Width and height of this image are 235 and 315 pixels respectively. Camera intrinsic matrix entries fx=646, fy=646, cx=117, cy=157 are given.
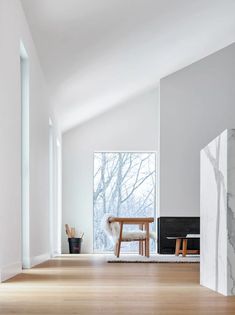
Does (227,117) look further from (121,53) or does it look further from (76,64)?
(76,64)

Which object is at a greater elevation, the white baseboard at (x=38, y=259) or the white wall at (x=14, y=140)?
the white wall at (x=14, y=140)

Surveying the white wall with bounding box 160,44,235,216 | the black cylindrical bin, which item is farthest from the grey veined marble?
the black cylindrical bin

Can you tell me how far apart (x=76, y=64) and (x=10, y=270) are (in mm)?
3508

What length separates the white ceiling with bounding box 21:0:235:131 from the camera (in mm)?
6047

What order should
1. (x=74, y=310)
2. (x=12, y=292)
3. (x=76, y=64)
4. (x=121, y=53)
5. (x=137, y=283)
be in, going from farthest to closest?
(x=121, y=53)
(x=76, y=64)
(x=137, y=283)
(x=12, y=292)
(x=74, y=310)

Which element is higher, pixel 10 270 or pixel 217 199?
pixel 217 199

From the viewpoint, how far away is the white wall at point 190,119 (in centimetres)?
1068

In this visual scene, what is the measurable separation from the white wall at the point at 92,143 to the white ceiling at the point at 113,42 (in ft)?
1.16

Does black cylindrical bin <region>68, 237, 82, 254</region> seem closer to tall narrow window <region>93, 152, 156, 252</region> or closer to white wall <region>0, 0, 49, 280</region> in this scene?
tall narrow window <region>93, 152, 156, 252</region>

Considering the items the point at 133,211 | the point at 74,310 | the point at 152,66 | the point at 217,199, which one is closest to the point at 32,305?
the point at 74,310

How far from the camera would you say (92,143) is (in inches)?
466

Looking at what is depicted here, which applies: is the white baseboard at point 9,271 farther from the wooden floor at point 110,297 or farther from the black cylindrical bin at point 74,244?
the black cylindrical bin at point 74,244

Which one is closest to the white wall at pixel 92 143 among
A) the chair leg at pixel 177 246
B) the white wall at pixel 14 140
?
the chair leg at pixel 177 246

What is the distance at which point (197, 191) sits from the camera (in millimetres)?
10695
